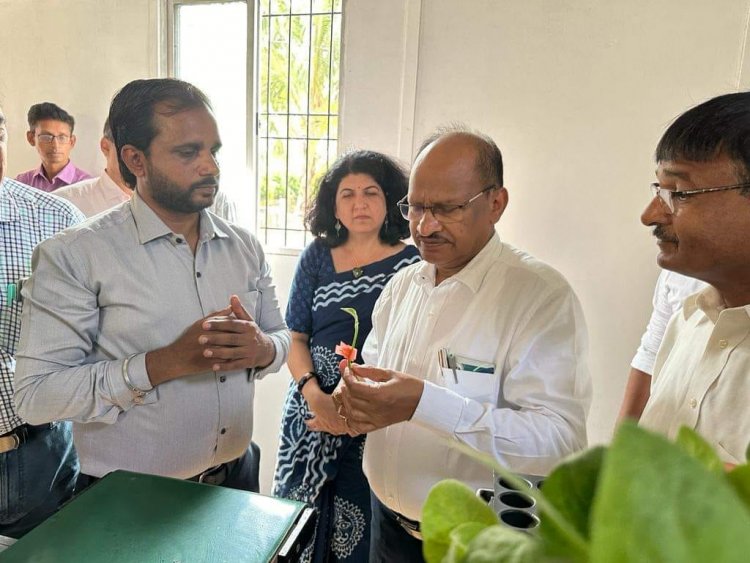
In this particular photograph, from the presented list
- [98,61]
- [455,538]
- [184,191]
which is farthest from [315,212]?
[98,61]

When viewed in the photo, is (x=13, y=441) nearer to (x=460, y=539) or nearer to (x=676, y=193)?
(x=460, y=539)

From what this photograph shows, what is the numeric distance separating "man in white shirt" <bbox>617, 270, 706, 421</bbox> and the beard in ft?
4.65

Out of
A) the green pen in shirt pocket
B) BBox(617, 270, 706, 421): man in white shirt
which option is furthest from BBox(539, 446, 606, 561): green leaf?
BBox(617, 270, 706, 421): man in white shirt

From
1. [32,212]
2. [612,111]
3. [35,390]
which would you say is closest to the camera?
[35,390]

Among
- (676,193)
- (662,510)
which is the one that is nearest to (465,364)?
(676,193)

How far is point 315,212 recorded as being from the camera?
7.13 feet

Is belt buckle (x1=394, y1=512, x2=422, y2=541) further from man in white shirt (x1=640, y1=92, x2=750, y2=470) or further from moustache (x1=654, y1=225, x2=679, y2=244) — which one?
moustache (x1=654, y1=225, x2=679, y2=244)

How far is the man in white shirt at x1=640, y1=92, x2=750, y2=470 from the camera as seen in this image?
2.74 ft

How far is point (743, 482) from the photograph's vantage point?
0.23 metres

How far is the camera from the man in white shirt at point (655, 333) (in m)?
1.61

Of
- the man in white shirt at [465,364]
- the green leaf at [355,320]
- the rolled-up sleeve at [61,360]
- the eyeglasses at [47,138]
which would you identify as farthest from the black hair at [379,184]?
the eyeglasses at [47,138]

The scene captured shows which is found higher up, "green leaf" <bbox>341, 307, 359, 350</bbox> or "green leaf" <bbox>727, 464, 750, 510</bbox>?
"green leaf" <bbox>727, 464, 750, 510</bbox>

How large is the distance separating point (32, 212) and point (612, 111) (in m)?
2.52

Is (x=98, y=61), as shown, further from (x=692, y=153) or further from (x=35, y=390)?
(x=692, y=153)
